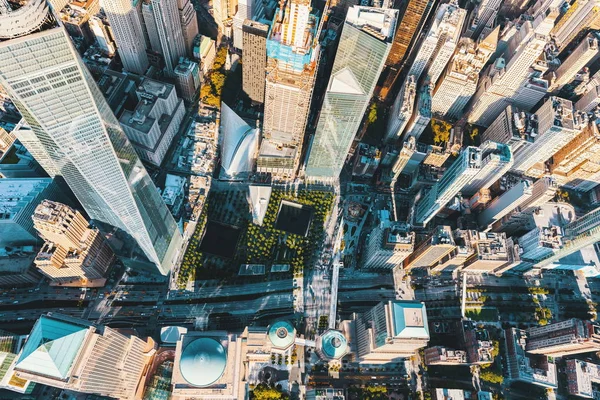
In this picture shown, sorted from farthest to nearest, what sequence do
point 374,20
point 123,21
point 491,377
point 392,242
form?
point 123,21, point 491,377, point 392,242, point 374,20

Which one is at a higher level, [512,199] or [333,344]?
[512,199]

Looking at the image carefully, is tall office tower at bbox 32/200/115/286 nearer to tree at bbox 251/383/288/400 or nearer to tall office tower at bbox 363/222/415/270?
tree at bbox 251/383/288/400

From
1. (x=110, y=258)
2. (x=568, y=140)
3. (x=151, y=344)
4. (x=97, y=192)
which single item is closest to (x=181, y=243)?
(x=110, y=258)

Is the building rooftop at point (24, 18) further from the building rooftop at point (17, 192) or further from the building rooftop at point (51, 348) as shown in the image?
the building rooftop at point (17, 192)

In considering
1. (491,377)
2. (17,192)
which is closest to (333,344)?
(491,377)

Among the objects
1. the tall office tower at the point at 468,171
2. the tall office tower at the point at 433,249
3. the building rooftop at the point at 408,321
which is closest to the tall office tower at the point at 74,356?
the building rooftop at the point at 408,321

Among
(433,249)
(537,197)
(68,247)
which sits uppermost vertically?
(537,197)

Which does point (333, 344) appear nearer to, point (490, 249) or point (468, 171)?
point (490, 249)

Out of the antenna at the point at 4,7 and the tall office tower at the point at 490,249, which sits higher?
the antenna at the point at 4,7
